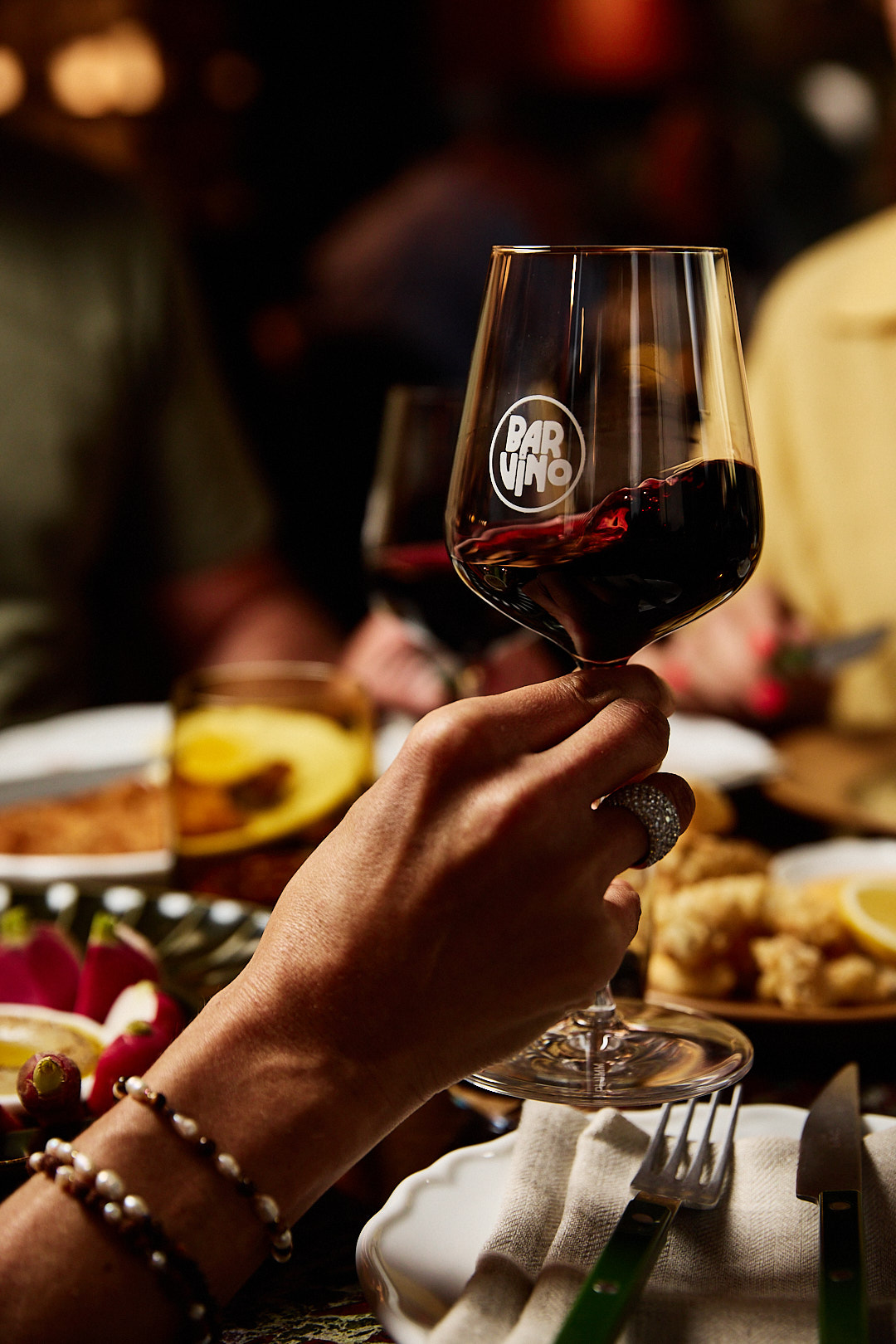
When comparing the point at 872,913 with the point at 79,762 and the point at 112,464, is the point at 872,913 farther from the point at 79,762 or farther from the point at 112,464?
the point at 112,464

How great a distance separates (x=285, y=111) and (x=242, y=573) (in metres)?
3.32

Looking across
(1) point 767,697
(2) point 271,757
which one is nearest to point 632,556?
(2) point 271,757

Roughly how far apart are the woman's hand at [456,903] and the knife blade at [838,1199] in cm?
12

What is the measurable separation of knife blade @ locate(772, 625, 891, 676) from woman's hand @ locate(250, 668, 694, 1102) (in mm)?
923

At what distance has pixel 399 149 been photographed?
4984mm

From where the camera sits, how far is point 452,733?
0.49 meters

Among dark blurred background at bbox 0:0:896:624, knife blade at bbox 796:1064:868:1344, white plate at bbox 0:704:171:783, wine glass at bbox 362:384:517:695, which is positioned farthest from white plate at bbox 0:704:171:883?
dark blurred background at bbox 0:0:896:624

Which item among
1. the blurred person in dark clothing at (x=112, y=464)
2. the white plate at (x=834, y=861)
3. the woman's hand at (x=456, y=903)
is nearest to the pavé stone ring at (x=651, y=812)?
the woman's hand at (x=456, y=903)

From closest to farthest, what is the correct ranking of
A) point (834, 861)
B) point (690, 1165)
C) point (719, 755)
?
point (690, 1165) < point (834, 861) < point (719, 755)

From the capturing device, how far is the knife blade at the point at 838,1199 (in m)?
0.42

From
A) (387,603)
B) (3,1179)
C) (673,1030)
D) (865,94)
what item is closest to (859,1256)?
(673,1030)

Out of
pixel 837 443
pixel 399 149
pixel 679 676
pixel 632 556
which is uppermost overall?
pixel 399 149

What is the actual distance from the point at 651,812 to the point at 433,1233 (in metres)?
0.18

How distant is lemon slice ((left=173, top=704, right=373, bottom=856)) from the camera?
0.94 meters
